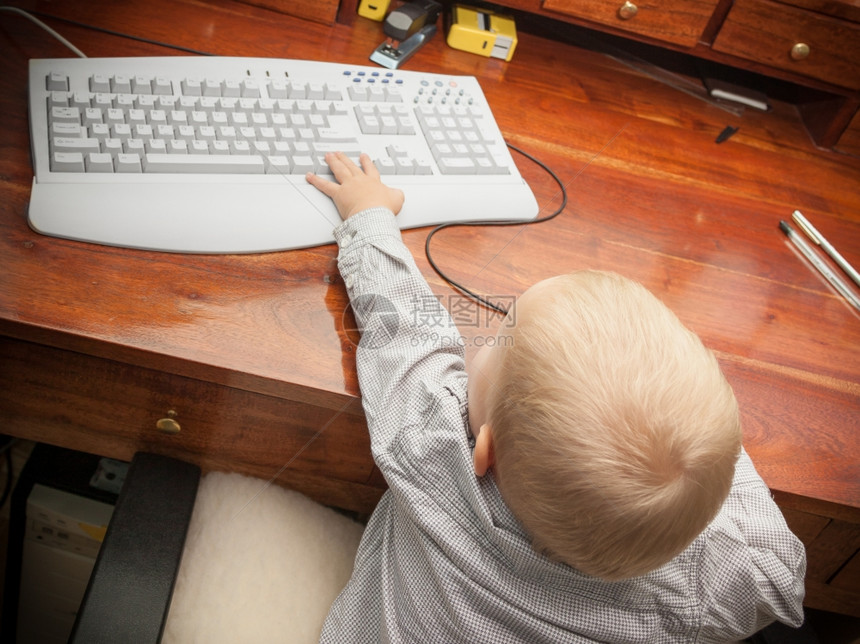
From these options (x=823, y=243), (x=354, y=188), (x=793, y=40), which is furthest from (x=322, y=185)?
(x=793, y=40)

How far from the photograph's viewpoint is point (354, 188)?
30.8 inches

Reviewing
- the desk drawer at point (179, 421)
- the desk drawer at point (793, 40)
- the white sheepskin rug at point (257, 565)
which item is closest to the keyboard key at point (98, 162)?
the desk drawer at point (179, 421)

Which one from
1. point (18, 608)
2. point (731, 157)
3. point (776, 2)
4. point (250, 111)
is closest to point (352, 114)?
point (250, 111)

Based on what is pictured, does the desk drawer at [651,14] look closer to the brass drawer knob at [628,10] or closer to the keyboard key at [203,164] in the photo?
the brass drawer knob at [628,10]

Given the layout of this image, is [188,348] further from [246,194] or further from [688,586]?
[688,586]

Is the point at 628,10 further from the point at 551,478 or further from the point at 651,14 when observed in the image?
the point at 551,478

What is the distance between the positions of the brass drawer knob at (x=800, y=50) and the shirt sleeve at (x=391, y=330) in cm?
77

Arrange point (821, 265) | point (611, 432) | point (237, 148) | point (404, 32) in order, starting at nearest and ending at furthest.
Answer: point (611, 432) → point (237, 148) → point (821, 265) → point (404, 32)

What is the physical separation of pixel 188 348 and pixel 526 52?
806 millimetres

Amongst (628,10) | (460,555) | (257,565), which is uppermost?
(628,10)

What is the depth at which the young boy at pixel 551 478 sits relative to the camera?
516 millimetres

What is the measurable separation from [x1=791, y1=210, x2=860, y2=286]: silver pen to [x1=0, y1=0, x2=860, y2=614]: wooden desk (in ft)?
0.07

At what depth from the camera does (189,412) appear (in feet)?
2.39

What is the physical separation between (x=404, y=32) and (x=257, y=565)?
75 cm
